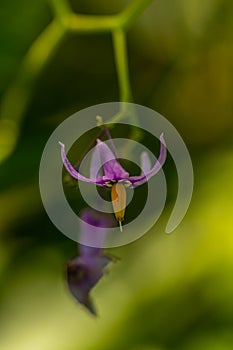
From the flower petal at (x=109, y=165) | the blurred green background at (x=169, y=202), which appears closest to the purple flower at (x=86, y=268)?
the flower petal at (x=109, y=165)

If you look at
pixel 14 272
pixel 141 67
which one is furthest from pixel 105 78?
pixel 14 272

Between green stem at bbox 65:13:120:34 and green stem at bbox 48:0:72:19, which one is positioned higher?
green stem at bbox 48:0:72:19

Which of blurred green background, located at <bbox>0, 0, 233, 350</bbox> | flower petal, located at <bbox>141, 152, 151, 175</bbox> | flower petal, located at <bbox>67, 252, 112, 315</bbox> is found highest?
blurred green background, located at <bbox>0, 0, 233, 350</bbox>

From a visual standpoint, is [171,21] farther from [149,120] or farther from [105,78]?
[149,120]

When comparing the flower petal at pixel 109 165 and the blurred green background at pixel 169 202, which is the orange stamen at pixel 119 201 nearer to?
the flower petal at pixel 109 165

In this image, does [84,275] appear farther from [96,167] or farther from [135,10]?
[135,10]

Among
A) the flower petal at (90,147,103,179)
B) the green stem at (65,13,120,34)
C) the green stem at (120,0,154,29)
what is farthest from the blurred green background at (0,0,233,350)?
the flower petal at (90,147,103,179)

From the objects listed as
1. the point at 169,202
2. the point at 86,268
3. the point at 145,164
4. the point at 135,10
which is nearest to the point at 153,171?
the point at 145,164

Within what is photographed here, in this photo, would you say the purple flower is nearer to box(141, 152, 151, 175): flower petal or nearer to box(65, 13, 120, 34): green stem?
box(141, 152, 151, 175): flower petal
